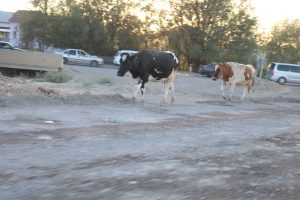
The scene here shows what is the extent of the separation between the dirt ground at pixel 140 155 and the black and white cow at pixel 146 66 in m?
3.13

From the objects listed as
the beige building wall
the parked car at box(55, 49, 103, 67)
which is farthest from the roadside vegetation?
the beige building wall

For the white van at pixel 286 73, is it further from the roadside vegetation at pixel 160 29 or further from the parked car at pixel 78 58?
the parked car at pixel 78 58

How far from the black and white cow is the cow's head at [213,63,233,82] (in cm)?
426

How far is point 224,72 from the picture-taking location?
22.9 meters

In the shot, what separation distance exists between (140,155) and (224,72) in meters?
15.0

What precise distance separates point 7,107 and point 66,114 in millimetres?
1785

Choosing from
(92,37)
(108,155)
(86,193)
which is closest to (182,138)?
(108,155)

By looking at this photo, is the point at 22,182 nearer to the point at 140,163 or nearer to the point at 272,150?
the point at 140,163

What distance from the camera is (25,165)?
726 cm

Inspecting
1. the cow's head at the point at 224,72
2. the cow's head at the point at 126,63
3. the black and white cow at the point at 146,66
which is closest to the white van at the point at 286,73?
the cow's head at the point at 224,72

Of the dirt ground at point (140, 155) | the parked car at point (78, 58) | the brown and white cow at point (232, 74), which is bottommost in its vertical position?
the parked car at point (78, 58)

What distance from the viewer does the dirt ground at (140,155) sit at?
6387 mm

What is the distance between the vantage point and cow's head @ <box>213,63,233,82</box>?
22938mm

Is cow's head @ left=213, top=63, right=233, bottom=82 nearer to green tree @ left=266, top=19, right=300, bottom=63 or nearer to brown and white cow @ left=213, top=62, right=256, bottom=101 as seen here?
brown and white cow @ left=213, top=62, right=256, bottom=101
